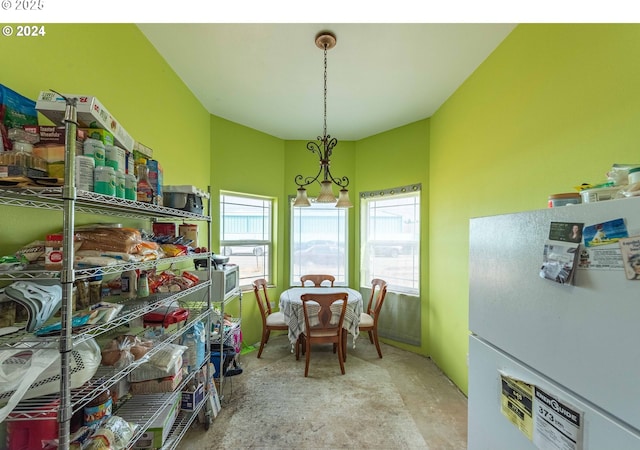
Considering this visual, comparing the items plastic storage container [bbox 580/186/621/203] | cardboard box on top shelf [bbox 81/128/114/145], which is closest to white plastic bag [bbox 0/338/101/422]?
cardboard box on top shelf [bbox 81/128/114/145]

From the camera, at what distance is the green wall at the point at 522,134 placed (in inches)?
46.1

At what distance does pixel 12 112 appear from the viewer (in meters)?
Result: 0.92

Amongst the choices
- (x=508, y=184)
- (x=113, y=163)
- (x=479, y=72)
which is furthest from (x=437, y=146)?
(x=113, y=163)

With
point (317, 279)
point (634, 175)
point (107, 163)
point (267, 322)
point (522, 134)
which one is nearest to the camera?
point (634, 175)

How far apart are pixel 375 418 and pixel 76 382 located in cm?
196

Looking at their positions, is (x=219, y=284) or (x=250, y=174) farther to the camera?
(x=250, y=174)

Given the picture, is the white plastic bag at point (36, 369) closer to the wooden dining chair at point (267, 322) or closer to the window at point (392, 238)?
the wooden dining chair at point (267, 322)

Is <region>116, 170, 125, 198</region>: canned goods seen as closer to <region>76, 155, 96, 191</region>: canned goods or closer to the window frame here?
<region>76, 155, 96, 191</region>: canned goods

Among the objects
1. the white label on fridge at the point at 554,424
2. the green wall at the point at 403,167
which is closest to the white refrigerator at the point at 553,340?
the white label on fridge at the point at 554,424

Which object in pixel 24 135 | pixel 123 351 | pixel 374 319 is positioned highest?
pixel 24 135

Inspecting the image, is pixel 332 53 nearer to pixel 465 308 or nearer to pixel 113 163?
pixel 113 163

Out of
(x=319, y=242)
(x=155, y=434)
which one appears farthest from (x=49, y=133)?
(x=319, y=242)

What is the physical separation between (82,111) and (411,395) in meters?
2.95

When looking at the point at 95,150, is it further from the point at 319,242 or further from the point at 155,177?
the point at 319,242
